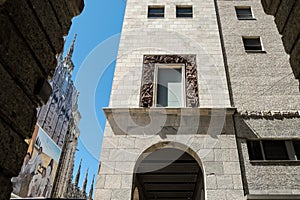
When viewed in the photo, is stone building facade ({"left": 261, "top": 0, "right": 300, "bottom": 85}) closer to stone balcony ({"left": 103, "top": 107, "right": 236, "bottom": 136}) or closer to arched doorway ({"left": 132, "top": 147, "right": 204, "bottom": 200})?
stone balcony ({"left": 103, "top": 107, "right": 236, "bottom": 136})

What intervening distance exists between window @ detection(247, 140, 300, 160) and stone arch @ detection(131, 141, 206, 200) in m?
1.90

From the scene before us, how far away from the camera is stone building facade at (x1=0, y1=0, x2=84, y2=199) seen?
2268mm

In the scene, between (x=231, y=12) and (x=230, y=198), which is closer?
(x=230, y=198)

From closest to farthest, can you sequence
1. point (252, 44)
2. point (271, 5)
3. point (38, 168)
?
point (271, 5)
point (252, 44)
point (38, 168)

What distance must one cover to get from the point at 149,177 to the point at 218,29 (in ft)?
25.6

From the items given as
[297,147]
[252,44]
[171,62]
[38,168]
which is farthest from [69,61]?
[297,147]

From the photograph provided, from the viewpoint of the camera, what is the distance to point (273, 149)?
790cm

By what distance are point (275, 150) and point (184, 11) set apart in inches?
335

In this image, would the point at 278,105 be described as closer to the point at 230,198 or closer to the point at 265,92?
the point at 265,92

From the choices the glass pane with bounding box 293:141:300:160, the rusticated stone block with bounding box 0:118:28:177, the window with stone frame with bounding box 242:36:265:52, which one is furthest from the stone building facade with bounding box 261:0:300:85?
the window with stone frame with bounding box 242:36:265:52

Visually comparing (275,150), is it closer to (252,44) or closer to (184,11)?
(252,44)

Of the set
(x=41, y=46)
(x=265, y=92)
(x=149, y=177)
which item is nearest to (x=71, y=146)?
(x=149, y=177)

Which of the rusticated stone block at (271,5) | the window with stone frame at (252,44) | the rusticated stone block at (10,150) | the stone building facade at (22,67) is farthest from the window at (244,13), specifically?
the rusticated stone block at (10,150)

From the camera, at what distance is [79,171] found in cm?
6159
